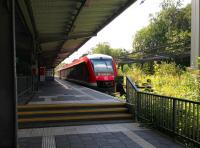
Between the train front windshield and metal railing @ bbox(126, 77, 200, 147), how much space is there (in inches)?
549

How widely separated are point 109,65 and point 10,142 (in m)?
19.9

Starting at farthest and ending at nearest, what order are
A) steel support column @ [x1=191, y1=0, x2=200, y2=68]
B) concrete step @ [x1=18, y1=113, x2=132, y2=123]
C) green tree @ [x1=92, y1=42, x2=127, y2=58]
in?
green tree @ [x1=92, y1=42, x2=127, y2=58] < steel support column @ [x1=191, y1=0, x2=200, y2=68] < concrete step @ [x1=18, y1=113, x2=132, y2=123]

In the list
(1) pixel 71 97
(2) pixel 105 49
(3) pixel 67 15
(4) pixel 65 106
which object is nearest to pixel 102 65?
(3) pixel 67 15

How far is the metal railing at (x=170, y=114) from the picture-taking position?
7.51m

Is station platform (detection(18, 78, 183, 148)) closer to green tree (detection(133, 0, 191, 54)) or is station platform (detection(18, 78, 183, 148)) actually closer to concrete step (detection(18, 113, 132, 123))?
concrete step (detection(18, 113, 132, 123))

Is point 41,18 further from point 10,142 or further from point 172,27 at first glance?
point 172,27

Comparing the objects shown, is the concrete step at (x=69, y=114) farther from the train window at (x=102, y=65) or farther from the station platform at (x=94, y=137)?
the train window at (x=102, y=65)

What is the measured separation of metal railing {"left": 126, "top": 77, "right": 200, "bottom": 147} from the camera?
24.6ft

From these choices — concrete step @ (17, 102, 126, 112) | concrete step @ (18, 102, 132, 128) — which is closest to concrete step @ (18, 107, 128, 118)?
concrete step @ (18, 102, 132, 128)

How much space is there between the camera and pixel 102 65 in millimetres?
25906

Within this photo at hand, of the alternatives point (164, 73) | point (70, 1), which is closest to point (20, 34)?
point (70, 1)

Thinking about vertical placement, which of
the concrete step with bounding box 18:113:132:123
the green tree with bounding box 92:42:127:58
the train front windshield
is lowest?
the concrete step with bounding box 18:113:132:123

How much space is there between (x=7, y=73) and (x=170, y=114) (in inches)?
164

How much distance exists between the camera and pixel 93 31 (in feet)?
74.3
